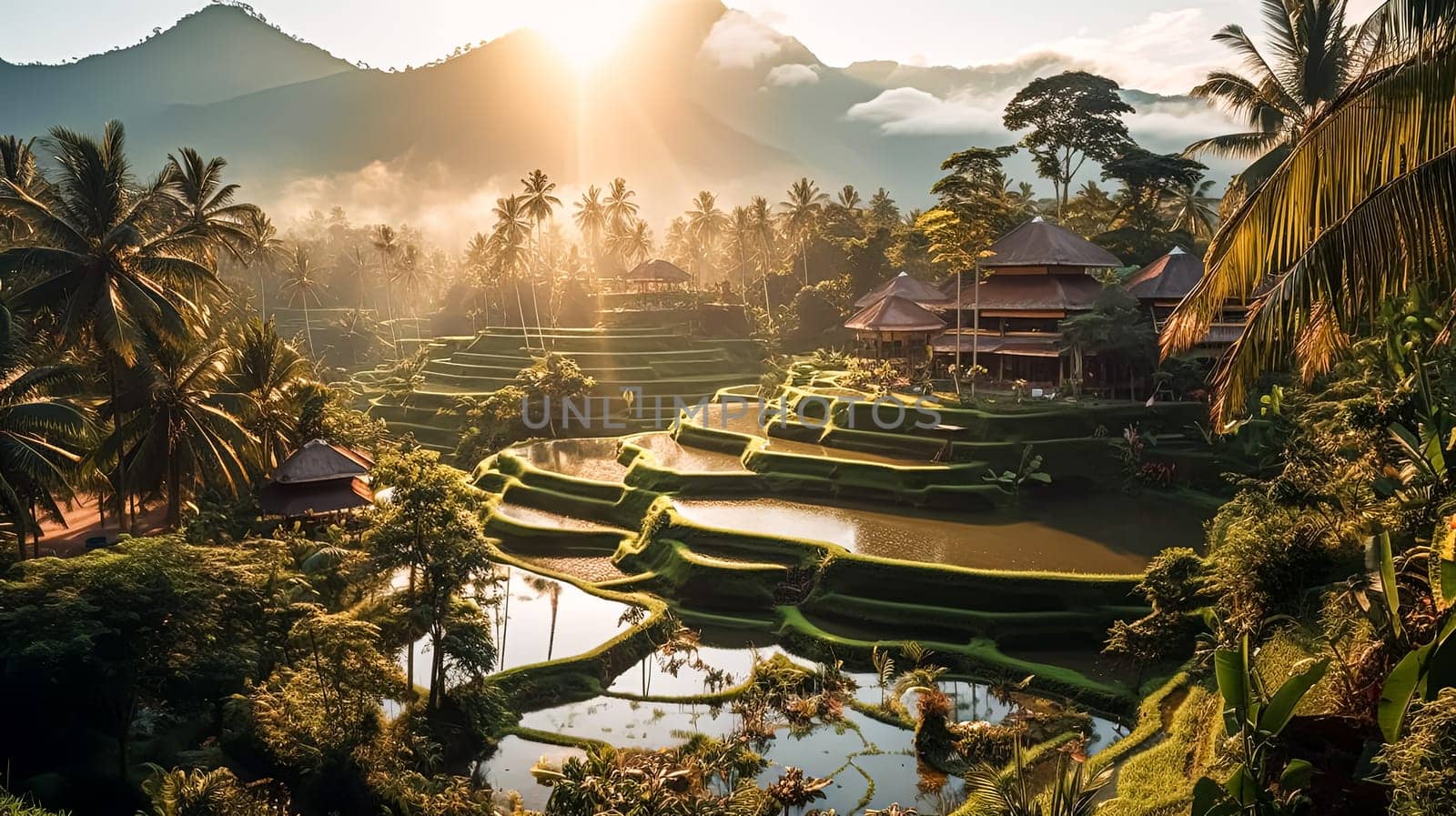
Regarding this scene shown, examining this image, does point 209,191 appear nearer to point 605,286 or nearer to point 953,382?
point 953,382

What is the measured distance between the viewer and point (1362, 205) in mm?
5559

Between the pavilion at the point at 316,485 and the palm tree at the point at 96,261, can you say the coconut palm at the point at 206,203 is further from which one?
the pavilion at the point at 316,485

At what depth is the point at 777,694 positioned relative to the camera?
14.3m

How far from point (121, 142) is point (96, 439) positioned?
6.82 meters

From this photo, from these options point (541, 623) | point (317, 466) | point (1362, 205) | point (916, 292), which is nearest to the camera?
point (1362, 205)

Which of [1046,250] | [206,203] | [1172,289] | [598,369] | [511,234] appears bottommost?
[598,369]

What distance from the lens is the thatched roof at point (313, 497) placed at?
18.9 metres

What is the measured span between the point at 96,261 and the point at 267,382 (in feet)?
17.8

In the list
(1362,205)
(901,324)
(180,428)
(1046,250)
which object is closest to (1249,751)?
(1362,205)

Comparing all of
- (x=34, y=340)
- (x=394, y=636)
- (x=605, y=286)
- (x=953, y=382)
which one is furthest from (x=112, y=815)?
(x=605, y=286)

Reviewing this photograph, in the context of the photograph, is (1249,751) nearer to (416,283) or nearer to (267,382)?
(267,382)

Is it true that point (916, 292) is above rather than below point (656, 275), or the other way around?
below

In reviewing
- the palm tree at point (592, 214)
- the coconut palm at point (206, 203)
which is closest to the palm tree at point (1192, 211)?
the coconut palm at point (206, 203)

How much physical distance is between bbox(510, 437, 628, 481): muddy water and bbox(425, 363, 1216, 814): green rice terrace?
19cm
